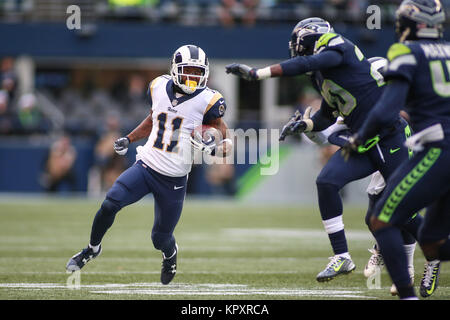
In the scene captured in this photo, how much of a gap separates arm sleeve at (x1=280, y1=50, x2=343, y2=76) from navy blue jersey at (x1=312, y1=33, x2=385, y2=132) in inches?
5.0

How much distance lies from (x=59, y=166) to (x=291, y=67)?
12.9m

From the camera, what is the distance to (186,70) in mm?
6348

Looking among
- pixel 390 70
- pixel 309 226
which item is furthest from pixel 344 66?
pixel 309 226

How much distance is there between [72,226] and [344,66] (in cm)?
657

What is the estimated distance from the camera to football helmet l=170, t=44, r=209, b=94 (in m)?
6.33

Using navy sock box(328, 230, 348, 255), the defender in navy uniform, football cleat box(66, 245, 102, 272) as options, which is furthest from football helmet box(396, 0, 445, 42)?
football cleat box(66, 245, 102, 272)

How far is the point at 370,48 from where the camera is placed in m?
19.9

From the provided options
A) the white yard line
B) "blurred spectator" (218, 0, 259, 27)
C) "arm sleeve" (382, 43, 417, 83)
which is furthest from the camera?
"blurred spectator" (218, 0, 259, 27)

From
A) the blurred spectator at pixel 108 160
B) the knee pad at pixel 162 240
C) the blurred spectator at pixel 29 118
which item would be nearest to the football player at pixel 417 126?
the knee pad at pixel 162 240

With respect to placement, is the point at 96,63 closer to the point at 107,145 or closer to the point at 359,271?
the point at 107,145

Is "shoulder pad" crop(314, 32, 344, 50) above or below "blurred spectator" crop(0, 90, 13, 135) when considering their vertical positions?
above

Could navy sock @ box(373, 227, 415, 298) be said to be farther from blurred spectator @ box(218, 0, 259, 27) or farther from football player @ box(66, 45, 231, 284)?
blurred spectator @ box(218, 0, 259, 27)

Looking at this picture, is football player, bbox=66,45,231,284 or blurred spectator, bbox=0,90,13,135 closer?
football player, bbox=66,45,231,284

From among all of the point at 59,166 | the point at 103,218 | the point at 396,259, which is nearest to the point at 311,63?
the point at 396,259
